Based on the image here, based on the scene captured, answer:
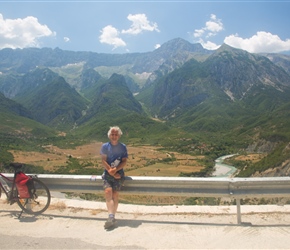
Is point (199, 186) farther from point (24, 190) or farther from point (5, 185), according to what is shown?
point (5, 185)

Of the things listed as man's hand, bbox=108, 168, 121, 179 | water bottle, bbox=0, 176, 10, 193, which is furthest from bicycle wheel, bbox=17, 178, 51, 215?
man's hand, bbox=108, 168, 121, 179

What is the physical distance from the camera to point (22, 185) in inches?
299

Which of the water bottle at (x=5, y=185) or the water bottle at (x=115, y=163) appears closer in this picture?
the water bottle at (x=115, y=163)

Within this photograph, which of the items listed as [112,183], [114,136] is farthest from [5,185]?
[114,136]

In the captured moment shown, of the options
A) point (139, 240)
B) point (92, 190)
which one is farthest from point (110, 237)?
point (92, 190)

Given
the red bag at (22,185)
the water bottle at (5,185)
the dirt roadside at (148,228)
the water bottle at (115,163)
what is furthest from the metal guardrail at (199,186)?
the water bottle at (5,185)

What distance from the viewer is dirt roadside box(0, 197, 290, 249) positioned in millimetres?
5891

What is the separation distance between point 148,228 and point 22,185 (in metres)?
3.46

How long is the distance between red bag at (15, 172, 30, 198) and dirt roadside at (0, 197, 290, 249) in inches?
22.7

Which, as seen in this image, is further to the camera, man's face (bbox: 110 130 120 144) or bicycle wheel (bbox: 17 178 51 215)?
bicycle wheel (bbox: 17 178 51 215)

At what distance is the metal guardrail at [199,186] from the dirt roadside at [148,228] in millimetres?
611

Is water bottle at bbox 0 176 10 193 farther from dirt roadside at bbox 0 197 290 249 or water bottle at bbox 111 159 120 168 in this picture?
water bottle at bbox 111 159 120 168

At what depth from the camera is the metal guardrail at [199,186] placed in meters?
6.87

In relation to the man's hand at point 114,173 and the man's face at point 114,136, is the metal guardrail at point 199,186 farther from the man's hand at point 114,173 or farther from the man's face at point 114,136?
the man's face at point 114,136
